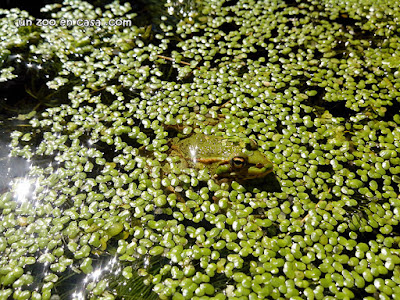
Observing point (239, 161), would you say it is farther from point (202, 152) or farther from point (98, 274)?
point (98, 274)

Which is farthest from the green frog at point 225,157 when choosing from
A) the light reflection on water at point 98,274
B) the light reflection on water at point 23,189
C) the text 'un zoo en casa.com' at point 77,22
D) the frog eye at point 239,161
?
the text 'un zoo en casa.com' at point 77,22

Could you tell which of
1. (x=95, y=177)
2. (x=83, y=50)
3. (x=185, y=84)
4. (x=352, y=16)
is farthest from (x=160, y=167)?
(x=352, y=16)

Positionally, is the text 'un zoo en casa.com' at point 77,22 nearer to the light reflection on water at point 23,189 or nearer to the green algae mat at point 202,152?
the green algae mat at point 202,152

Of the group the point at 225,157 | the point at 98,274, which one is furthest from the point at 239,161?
the point at 98,274

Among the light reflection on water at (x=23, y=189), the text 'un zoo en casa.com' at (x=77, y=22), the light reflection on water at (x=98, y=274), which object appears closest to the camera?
the light reflection on water at (x=98, y=274)

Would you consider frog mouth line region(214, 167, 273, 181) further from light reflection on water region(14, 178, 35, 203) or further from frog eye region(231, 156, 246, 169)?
light reflection on water region(14, 178, 35, 203)
